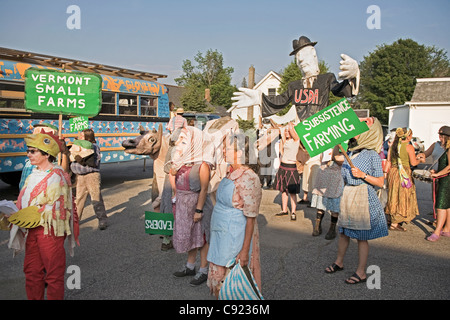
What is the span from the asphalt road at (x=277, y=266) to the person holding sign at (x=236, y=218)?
2.90 ft

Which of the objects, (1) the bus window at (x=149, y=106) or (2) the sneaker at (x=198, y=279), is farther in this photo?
(1) the bus window at (x=149, y=106)

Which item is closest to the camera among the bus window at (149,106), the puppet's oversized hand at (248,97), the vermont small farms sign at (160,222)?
the vermont small farms sign at (160,222)

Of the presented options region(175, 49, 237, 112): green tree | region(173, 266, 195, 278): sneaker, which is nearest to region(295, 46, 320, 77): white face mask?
region(173, 266, 195, 278): sneaker

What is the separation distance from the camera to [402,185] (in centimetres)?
622

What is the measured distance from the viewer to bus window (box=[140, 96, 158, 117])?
11.4 meters

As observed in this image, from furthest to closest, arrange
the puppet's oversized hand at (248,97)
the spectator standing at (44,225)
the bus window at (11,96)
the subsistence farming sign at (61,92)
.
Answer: the bus window at (11,96), the puppet's oversized hand at (248,97), the subsistence farming sign at (61,92), the spectator standing at (44,225)

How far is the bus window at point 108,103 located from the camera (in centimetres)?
996

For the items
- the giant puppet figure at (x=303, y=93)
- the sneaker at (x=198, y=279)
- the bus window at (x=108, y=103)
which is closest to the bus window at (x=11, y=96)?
the bus window at (x=108, y=103)

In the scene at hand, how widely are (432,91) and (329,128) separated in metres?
25.8

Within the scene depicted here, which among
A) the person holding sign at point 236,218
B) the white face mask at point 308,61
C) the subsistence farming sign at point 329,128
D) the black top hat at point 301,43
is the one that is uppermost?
the black top hat at point 301,43

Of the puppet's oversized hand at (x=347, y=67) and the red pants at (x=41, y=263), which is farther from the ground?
the puppet's oversized hand at (x=347, y=67)

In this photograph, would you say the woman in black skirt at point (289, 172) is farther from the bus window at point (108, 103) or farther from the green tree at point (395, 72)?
the green tree at point (395, 72)

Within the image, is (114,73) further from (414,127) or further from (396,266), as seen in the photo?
(414,127)
